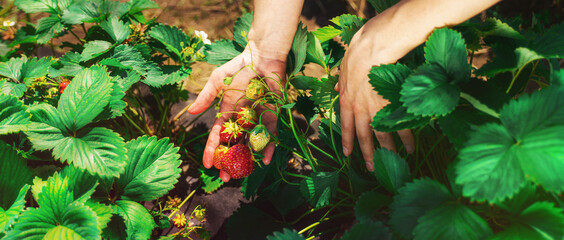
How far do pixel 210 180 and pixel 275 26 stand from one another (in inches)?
21.0

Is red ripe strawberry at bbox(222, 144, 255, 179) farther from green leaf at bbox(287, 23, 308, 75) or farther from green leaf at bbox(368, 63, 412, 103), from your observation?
green leaf at bbox(368, 63, 412, 103)

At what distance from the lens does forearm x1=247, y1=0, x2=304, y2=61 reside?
3.03 ft

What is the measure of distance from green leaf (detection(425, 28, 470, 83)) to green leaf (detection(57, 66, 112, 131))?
68 centimetres

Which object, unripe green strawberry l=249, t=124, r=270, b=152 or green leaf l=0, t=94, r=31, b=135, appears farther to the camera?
unripe green strawberry l=249, t=124, r=270, b=152

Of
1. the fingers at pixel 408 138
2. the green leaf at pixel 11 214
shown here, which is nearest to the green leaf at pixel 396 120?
the fingers at pixel 408 138

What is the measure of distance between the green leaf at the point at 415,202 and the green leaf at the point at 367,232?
3 centimetres

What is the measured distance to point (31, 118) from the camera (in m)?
0.70

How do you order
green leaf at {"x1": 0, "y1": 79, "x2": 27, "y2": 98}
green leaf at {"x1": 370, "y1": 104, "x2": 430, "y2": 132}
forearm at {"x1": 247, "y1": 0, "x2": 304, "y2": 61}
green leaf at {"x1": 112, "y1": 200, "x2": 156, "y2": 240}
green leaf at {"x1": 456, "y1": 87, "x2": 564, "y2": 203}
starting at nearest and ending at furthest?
green leaf at {"x1": 456, "y1": 87, "x2": 564, "y2": 203} → green leaf at {"x1": 370, "y1": 104, "x2": 430, "y2": 132} → green leaf at {"x1": 112, "y1": 200, "x2": 156, "y2": 240} → green leaf at {"x1": 0, "y1": 79, "x2": 27, "y2": 98} → forearm at {"x1": 247, "y1": 0, "x2": 304, "y2": 61}

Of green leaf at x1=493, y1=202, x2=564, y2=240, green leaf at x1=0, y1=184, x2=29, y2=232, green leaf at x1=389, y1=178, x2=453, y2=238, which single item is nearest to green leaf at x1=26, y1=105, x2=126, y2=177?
green leaf at x1=0, y1=184, x2=29, y2=232

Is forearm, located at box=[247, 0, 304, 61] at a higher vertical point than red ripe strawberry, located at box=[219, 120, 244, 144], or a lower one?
higher

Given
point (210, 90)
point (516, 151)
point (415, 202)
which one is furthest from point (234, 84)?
point (516, 151)

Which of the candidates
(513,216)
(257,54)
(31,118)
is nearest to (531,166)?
(513,216)

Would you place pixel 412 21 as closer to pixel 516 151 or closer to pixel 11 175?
pixel 516 151

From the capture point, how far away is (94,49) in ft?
2.97
